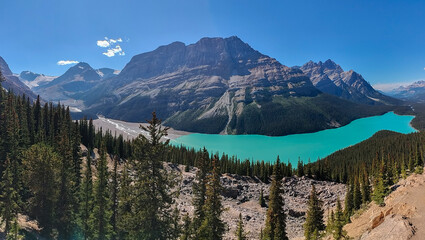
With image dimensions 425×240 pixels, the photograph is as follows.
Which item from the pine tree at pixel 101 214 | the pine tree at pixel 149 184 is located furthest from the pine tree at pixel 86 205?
the pine tree at pixel 149 184

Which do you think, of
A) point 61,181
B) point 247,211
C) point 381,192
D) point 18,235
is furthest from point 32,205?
point 381,192

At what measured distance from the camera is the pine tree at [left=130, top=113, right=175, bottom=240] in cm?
1750

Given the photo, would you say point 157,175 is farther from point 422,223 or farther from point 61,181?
point 61,181

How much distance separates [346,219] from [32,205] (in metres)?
47.0

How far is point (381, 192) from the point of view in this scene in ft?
139

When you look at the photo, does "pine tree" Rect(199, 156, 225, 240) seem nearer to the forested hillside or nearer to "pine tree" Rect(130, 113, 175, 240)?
the forested hillside

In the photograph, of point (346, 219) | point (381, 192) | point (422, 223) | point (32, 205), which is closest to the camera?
point (422, 223)

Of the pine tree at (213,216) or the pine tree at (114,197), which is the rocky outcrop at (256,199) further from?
the pine tree at (213,216)

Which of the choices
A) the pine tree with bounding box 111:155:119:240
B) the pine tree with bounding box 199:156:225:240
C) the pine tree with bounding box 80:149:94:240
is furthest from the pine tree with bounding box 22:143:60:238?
the pine tree with bounding box 199:156:225:240

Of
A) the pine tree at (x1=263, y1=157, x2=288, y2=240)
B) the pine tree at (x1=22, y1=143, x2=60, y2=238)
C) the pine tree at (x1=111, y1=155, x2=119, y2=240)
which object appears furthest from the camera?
the pine tree at (x1=22, y1=143, x2=60, y2=238)

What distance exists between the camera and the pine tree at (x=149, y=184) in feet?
57.4

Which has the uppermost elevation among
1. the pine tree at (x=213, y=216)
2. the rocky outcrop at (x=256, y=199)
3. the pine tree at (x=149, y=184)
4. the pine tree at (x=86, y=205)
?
the pine tree at (x=149, y=184)

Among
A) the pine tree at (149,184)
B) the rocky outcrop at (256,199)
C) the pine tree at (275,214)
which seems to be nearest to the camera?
the pine tree at (149,184)

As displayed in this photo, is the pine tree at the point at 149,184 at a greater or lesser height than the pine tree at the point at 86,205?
greater
